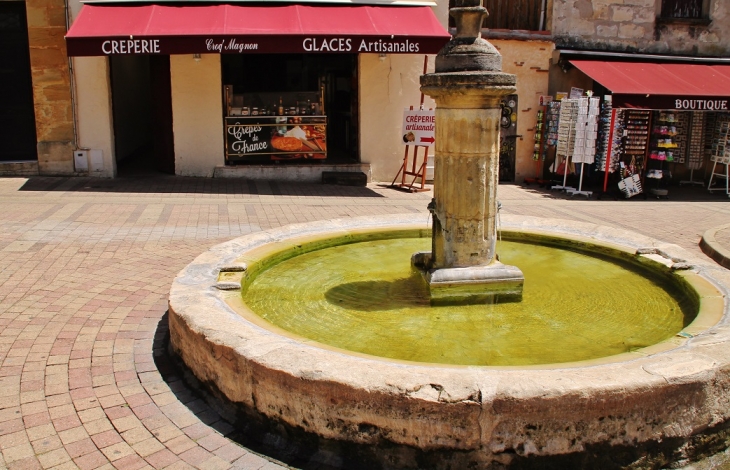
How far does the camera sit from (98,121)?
1316cm

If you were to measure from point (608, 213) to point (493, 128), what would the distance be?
707cm

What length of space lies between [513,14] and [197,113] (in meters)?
7.17

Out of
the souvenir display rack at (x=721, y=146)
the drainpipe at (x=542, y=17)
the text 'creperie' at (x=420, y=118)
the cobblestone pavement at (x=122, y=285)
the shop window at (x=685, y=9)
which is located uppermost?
the shop window at (x=685, y=9)

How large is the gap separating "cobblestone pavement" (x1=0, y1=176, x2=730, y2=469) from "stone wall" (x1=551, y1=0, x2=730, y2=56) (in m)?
4.08

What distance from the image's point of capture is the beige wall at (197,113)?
525 inches

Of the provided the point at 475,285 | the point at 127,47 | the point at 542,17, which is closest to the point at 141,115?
the point at 127,47

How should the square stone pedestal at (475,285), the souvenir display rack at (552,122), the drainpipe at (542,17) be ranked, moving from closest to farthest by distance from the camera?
1. the square stone pedestal at (475,285)
2. the souvenir display rack at (552,122)
3. the drainpipe at (542,17)

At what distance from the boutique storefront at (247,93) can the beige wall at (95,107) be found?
0.06ft

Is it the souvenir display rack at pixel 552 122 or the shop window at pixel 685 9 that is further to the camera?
the shop window at pixel 685 9

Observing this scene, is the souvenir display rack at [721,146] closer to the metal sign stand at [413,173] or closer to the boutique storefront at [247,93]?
the metal sign stand at [413,173]

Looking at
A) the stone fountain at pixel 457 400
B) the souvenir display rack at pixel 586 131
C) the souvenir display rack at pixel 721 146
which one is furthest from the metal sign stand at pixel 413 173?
the stone fountain at pixel 457 400

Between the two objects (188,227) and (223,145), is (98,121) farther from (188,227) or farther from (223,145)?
(188,227)

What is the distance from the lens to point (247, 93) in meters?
13.8

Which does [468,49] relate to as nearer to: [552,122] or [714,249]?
[714,249]
